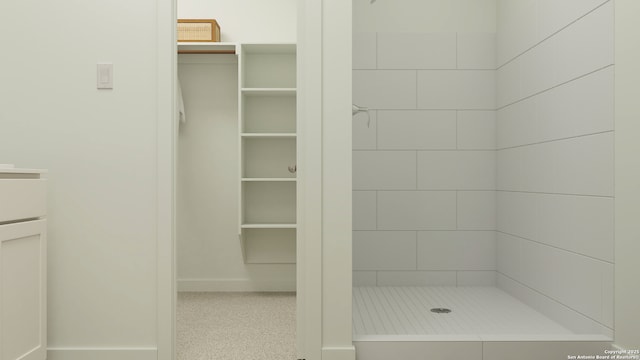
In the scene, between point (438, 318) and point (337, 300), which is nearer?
→ point (337, 300)

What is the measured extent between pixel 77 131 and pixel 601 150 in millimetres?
2162

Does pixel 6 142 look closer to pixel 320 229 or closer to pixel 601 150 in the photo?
pixel 320 229

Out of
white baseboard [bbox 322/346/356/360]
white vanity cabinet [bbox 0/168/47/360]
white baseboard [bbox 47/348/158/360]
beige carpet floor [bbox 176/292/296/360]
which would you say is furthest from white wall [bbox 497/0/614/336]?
white vanity cabinet [bbox 0/168/47/360]

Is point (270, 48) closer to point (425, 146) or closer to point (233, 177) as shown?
point (233, 177)

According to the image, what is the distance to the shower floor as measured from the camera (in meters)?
1.95

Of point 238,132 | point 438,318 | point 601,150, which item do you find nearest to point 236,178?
point 238,132

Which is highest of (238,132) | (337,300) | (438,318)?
(238,132)

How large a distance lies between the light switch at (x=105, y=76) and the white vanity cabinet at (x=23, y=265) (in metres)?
0.43

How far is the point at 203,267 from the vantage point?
3342 mm

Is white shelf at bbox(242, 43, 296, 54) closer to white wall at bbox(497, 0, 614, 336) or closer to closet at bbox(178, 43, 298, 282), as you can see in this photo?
closet at bbox(178, 43, 298, 282)

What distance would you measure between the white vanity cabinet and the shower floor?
4.03 ft

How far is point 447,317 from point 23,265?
1832 mm

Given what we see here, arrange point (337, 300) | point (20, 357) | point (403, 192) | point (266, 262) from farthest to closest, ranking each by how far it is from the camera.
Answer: point (266, 262)
point (403, 192)
point (337, 300)
point (20, 357)

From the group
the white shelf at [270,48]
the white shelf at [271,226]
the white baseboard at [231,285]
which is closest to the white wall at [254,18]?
the white shelf at [270,48]
